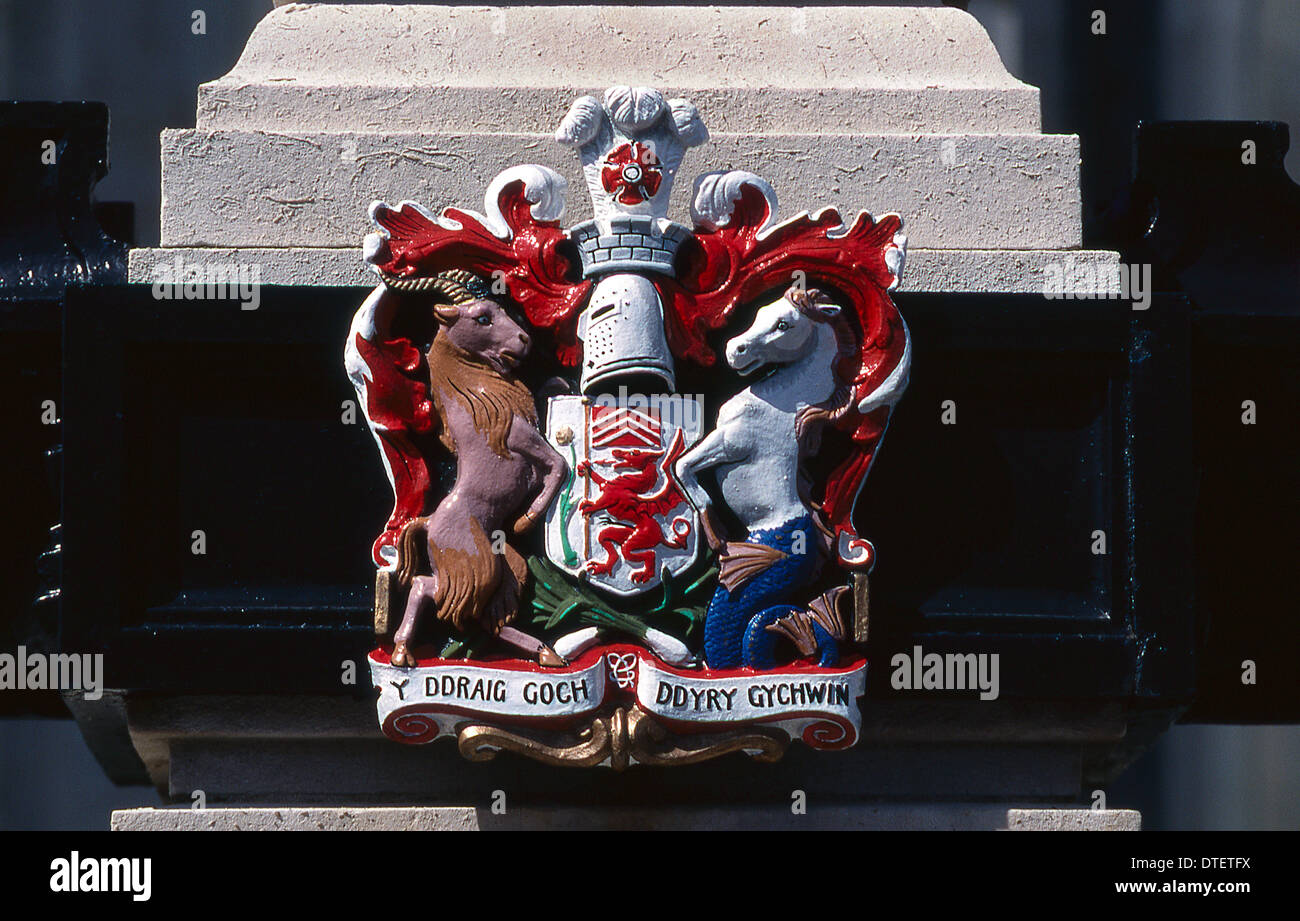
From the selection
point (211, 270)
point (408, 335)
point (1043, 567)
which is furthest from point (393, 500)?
point (1043, 567)

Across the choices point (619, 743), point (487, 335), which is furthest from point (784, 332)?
point (619, 743)

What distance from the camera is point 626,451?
8445 mm

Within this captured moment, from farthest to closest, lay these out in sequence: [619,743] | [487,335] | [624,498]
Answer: [487,335] → [624,498] → [619,743]

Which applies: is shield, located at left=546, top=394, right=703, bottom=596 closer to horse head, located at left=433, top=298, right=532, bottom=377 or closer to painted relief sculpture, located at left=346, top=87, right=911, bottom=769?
painted relief sculpture, located at left=346, top=87, right=911, bottom=769

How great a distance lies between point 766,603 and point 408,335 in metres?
1.64

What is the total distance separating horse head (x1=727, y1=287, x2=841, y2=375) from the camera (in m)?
8.48

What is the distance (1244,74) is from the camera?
15438 millimetres

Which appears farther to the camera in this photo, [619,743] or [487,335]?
[487,335]

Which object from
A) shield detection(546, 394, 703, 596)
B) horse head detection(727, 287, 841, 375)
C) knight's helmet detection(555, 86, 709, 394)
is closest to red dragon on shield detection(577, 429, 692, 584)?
shield detection(546, 394, 703, 596)

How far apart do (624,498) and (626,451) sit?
0.57 ft

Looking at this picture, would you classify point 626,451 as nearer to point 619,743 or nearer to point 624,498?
point 624,498

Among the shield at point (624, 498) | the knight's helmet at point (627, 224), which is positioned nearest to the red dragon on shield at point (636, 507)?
the shield at point (624, 498)

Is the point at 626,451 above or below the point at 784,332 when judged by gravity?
below

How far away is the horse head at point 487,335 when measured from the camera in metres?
8.52
